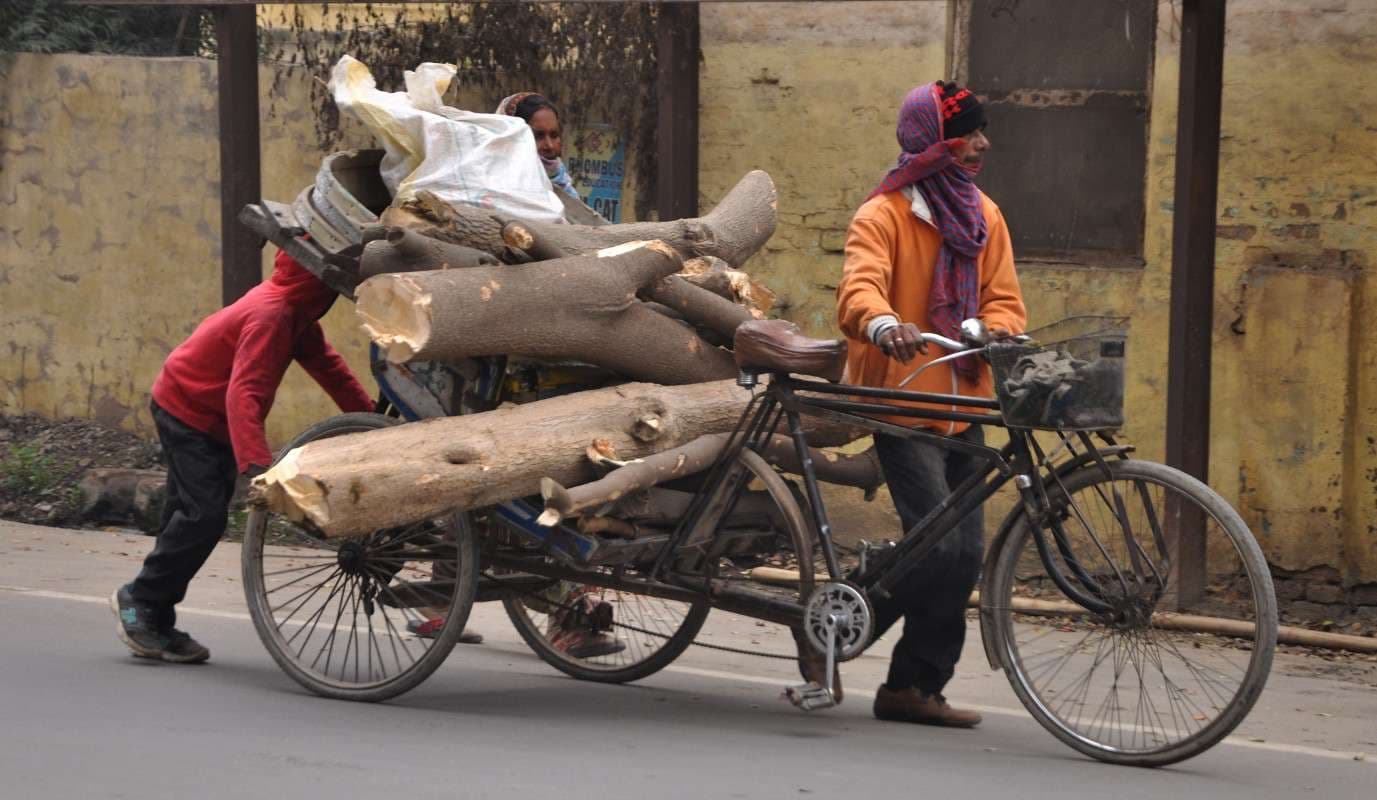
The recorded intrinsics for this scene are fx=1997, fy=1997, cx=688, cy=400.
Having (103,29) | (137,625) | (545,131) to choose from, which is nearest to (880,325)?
(545,131)

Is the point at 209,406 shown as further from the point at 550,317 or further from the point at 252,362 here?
the point at 550,317

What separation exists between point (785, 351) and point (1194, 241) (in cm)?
300

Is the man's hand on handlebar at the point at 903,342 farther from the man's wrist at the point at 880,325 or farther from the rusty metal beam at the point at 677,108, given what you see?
the rusty metal beam at the point at 677,108

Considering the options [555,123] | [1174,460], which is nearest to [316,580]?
[555,123]

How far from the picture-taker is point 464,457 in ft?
18.7

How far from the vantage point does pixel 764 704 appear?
645cm

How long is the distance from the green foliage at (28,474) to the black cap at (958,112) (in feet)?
21.2

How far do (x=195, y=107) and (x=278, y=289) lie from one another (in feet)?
17.4

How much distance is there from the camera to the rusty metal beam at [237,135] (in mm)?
10094

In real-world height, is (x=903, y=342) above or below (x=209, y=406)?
above

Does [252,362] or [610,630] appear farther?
[610,630]

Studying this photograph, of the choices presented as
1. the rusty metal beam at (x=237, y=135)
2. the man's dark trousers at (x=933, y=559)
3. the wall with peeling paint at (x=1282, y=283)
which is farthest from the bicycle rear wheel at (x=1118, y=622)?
the rusty metal beam at (x=237, y=135)

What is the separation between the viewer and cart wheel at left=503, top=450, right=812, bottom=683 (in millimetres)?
6645

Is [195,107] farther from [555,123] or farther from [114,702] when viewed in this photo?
[114,702]
